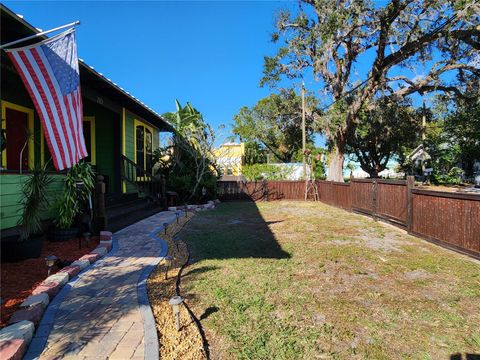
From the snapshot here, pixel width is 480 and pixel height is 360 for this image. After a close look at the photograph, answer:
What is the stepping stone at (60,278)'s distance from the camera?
3.55m

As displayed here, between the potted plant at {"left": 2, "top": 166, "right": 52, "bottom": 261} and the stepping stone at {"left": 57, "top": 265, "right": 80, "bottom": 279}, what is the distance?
2.30ft

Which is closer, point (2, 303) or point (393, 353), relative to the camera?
point (393, 353)

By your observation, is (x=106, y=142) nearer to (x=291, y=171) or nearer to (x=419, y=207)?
(x=419, y=207)

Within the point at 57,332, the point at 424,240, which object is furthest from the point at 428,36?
the point at 57,332

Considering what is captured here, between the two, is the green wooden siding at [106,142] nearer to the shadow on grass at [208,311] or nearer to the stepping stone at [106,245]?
the stepping stone at [106,245]

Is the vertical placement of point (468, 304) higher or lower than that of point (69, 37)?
lower

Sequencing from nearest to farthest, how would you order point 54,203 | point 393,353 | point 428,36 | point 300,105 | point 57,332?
1. point 393,353
2. point 57,332
3. point 54,203
4. point 428,36
5. point 300,105

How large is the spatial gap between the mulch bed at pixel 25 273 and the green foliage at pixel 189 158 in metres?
6.84

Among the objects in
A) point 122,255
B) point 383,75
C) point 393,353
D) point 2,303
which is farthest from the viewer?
point 383,75

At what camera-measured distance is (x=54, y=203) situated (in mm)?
5574

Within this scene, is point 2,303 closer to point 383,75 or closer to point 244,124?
point 383,75

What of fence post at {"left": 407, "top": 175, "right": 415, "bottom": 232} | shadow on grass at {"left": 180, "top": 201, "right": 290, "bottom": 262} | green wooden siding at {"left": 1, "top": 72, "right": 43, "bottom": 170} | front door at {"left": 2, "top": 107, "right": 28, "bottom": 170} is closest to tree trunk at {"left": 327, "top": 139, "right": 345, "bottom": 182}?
shadow on grass at {"left": 180, "top": 201, "right": 290, "bottom": 262}

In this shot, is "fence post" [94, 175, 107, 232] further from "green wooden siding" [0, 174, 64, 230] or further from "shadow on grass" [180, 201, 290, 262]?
"shadow on grass" [180, 201, 290, 262]

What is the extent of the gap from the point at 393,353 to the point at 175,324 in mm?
1837
